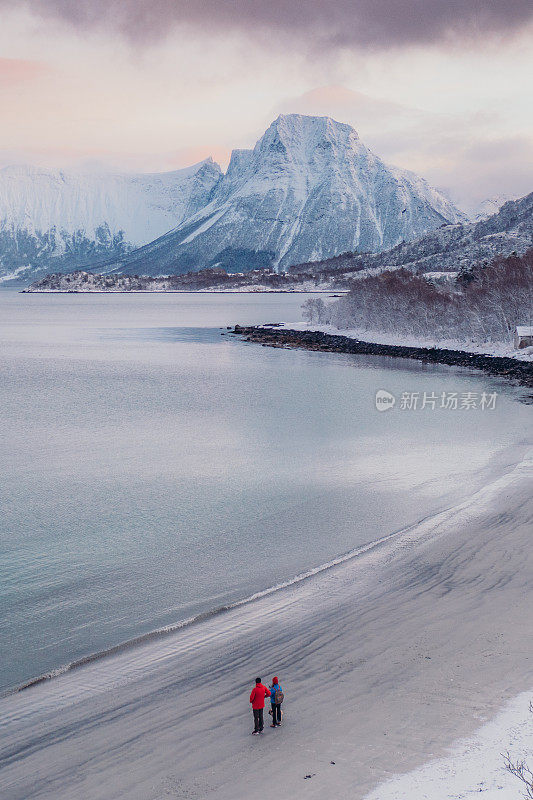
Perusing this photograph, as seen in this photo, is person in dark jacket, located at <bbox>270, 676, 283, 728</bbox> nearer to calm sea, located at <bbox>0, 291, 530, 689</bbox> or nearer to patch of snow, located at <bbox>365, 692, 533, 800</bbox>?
patch of snow, located at <bbox>365, 692, 533, 800</bbox>

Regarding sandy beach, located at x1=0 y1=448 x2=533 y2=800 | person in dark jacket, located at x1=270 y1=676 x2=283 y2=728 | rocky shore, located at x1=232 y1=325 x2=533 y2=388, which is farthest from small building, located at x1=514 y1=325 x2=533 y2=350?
person in dark jacket, located at x1=270 y1=676 x2=283 y2=728

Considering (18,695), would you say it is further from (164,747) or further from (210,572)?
(210,572)

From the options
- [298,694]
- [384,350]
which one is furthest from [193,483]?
[384,350]

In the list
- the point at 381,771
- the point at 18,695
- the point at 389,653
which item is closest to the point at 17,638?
the point at 18,695

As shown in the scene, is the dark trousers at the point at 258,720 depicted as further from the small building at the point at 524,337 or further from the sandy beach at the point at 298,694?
the small building at the point at 524,337

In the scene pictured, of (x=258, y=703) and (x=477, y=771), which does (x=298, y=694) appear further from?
(x=477, y=771)
